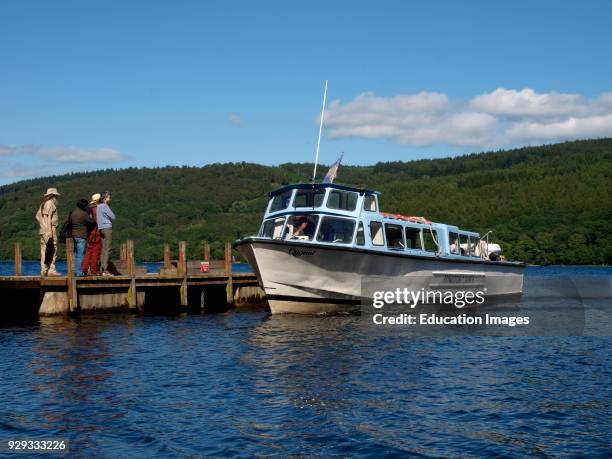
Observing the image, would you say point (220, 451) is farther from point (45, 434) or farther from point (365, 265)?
point (365, 265)

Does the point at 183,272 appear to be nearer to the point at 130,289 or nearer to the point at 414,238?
the point at 130,289

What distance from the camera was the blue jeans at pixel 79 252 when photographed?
26.6 meters

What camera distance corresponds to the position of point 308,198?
28.7 meters

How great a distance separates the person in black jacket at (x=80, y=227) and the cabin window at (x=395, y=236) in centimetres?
1203

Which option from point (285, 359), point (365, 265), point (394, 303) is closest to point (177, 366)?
point (285, 359)

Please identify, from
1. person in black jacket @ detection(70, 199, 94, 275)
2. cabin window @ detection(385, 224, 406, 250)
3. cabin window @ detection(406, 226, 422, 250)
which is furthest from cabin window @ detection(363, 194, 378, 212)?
person in black jacket @ detection(70, 199, 94, 275)

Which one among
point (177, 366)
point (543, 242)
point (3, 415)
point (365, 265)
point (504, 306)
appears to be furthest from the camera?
point (543, 242)

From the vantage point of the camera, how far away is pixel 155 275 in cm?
3044

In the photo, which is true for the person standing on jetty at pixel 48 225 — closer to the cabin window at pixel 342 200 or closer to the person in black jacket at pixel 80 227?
the person in black jacket at pixel 80 227

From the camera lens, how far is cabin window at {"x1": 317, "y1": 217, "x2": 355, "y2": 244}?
27.7 m

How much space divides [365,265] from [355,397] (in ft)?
41.7

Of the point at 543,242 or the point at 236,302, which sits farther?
the point at 543,242

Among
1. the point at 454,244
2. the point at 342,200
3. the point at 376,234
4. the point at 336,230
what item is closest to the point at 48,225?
the point at 336,230

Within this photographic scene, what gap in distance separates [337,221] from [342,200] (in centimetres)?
110
